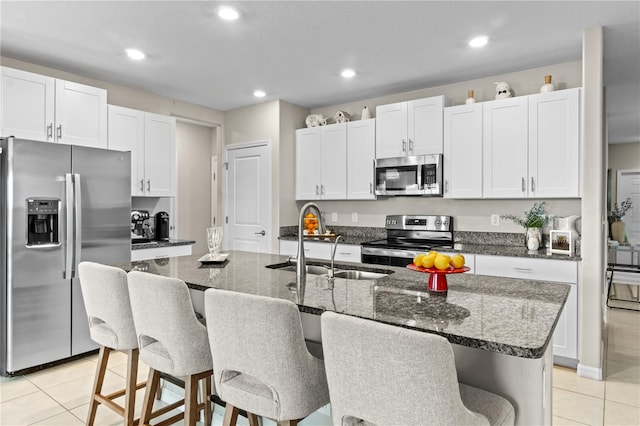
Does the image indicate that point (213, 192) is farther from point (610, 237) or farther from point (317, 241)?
point (610, 237)

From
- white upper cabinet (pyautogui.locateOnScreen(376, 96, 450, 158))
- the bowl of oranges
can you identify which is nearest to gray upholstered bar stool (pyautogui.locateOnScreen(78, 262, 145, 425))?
the bowl of oranges

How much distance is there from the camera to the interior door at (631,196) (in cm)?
778

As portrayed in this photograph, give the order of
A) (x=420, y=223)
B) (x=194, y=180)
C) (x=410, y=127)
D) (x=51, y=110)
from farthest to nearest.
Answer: (x=194, y=180)
(x=420, y=223)
(x=410, y=127)
(x=51, y=110)

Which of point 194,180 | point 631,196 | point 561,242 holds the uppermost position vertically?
point 194,180

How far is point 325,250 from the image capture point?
4523 millimetres

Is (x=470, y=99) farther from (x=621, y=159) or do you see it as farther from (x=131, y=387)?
(x=621, y=159)

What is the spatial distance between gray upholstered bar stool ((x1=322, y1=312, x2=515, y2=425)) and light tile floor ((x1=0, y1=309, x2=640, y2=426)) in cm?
190

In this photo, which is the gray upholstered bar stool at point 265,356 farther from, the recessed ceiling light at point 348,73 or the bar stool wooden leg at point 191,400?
the recessed ceiling light at point 348,73

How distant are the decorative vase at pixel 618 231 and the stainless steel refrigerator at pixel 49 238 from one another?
27.0ft

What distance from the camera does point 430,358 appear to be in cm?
101

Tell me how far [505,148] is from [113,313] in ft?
11.0

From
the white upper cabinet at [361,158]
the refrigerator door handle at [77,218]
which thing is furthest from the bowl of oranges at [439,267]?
the white upper cabinet at [361,158]

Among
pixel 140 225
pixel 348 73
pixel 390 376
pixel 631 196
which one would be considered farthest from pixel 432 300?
pixel 631 196

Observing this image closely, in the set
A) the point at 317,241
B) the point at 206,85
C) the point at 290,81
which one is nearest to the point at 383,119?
the point at 290,81
